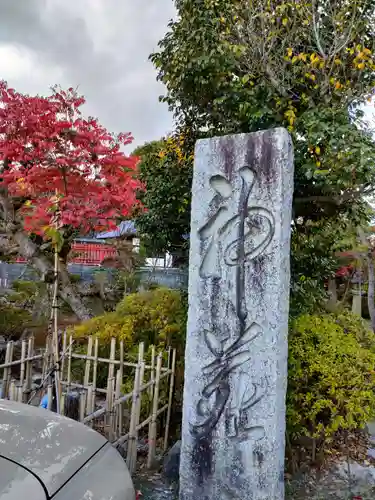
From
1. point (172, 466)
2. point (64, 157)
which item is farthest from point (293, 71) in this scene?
point (172, 466)

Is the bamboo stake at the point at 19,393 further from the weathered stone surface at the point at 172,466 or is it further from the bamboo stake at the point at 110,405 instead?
the weathered stone surface at the point at 172,466

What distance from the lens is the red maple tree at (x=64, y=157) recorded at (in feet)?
14.6

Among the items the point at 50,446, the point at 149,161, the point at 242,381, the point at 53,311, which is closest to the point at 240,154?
the point at 242,381

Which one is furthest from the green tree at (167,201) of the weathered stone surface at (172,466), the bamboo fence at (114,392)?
the weathered stone surface at (172,466)

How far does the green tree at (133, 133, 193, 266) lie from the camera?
519 centimetres

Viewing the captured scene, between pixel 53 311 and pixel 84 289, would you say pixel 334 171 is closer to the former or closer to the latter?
pixel 53 311

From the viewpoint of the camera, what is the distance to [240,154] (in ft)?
9.69

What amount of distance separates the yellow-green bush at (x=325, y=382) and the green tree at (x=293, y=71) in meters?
0.77

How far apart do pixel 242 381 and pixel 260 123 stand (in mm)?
3077

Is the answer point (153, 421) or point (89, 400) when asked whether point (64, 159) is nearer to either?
point (89, 400)

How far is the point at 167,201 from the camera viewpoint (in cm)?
523

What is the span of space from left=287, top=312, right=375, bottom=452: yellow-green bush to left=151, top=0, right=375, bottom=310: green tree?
765mm

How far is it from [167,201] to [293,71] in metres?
2.14

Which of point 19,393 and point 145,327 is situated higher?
point 145,327
